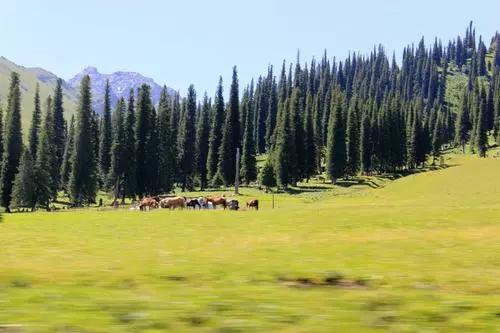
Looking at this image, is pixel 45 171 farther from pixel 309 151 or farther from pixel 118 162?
pixel 309 151

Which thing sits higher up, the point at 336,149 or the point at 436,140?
the point at 436,140

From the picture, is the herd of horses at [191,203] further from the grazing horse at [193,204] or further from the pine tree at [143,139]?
the pine tree at [143,139]

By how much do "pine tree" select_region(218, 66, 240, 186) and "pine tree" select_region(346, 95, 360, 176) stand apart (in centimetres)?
2405

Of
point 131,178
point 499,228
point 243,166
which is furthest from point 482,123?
point 499,228

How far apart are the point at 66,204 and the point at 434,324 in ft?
315

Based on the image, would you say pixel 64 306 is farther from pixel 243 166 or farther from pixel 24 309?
pixel 243 166

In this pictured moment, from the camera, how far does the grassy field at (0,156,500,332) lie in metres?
7.84

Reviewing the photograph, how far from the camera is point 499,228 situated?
999 inches

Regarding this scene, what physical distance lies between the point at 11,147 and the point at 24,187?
1052 cm

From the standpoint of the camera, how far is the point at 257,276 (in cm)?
1288

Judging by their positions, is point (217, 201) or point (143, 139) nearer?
point (217, 201)

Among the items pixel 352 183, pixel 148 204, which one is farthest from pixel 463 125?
pixel 148 204

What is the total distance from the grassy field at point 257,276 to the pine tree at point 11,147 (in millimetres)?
55933

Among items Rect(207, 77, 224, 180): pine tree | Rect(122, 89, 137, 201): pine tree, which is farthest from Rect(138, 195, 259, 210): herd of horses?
Rect(207, 77, 224, 180): pine tree
